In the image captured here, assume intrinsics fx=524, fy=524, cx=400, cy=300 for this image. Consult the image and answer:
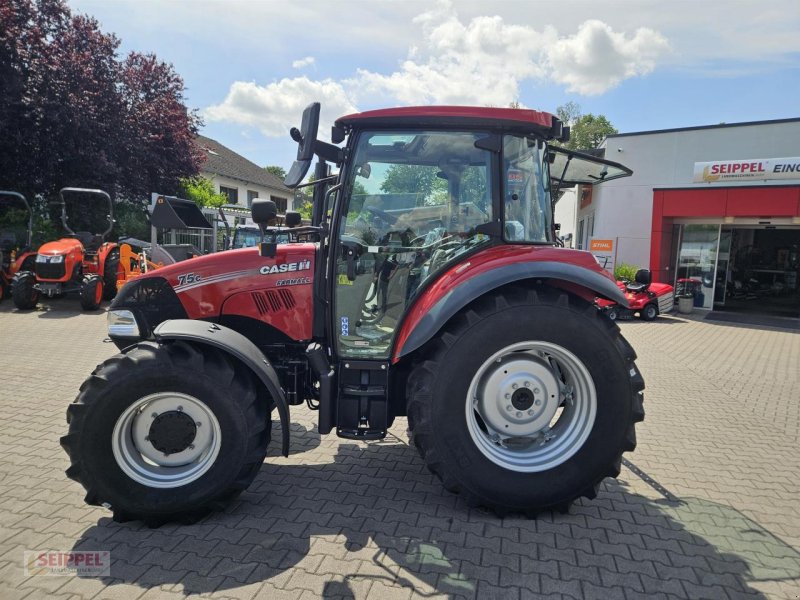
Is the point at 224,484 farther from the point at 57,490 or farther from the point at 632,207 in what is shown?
the point at 632,207

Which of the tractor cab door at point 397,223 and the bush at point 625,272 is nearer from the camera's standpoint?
the tractor cab door at point 397,223

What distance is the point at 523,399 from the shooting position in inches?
128

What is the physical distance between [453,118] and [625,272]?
1419 centimetres

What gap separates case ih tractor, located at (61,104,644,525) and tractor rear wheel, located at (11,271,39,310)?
31.0 feet

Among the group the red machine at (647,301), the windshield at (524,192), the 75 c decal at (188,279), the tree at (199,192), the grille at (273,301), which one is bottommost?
the red machine at (647,301)

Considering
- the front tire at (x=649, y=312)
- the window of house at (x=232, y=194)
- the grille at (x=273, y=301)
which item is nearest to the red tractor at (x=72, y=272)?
the grille at (x=273, y=301)

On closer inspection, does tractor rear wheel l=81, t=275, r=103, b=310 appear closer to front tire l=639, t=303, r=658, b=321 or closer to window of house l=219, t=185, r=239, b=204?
front tire l=639, t=303, r=658, b=321

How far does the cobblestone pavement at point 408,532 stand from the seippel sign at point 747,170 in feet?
40.2

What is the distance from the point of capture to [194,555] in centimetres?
273

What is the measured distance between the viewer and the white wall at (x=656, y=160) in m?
14.5

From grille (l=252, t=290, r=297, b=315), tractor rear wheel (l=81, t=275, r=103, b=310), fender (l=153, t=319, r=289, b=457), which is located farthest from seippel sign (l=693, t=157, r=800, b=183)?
tractor rear wheel (l=81, t=275, r=103, b=310)

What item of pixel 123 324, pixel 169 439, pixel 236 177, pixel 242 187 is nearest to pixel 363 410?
pixel 169 439

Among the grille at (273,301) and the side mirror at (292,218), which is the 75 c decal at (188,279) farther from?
the side mirror at (292,218)

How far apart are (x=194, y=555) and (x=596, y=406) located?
239 cm
